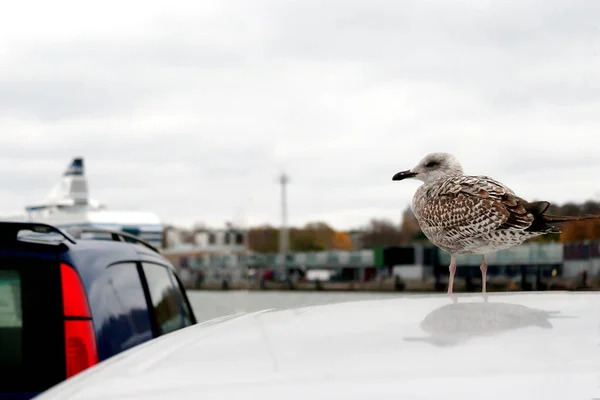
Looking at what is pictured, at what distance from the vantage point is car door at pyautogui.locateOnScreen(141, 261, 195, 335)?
5.97 meters

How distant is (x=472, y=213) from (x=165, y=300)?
4.21 meters

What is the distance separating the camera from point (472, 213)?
2.30m

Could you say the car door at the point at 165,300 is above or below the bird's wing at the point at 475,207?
below

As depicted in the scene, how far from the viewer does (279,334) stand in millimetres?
2193

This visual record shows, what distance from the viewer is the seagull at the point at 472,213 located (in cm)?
229

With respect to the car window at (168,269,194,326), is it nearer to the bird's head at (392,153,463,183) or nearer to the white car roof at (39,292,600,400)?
the white car roof at (39,292,600,400)

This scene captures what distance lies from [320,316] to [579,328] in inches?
24.2

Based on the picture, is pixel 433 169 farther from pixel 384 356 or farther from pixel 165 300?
pixel 165 300

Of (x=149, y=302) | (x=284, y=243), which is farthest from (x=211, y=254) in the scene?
(x=149, y=302)

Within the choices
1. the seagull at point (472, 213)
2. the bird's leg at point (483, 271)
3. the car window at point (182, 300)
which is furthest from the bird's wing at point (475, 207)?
the car window at point (182, 300)

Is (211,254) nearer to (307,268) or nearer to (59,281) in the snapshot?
(307,268)

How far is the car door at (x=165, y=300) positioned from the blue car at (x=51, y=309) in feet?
2.32

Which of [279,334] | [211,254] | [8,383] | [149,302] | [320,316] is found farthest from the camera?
[211,254]

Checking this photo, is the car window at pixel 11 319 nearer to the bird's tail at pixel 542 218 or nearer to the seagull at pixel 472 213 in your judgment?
the seagull at pixel 472 213
